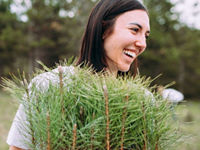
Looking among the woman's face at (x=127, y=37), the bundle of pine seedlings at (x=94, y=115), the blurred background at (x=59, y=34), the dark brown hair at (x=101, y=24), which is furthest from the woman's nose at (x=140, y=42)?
the blurred background at (x=59, y=34)

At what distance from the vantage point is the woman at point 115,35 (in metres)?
1.47

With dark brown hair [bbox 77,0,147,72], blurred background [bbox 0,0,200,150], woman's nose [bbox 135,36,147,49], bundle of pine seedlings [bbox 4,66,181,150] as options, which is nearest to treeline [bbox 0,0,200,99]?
blurred background [bbox 0,0,200,150]

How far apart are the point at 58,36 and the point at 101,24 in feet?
56.3

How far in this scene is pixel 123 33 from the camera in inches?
58.1

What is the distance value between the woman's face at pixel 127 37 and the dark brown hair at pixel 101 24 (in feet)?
0.15

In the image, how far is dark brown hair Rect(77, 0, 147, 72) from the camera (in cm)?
156

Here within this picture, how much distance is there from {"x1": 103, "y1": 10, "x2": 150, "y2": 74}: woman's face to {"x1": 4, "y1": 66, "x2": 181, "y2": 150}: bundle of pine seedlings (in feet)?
2.53

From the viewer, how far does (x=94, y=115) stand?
0.65m

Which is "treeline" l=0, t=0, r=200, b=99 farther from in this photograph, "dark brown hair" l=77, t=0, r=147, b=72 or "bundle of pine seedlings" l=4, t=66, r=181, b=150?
"bundle of pine seedlings" l=4, t=66, r=181, b=150

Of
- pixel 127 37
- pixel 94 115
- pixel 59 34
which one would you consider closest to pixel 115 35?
pixel 127 37

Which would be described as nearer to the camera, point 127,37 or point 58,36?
point 127,37

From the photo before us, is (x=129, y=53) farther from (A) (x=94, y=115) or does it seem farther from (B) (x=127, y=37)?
(A) (x=94, y=115)

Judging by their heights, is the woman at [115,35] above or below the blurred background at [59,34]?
below

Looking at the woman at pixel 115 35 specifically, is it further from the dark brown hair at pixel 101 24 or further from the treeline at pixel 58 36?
the treeline at pixel 58 36
